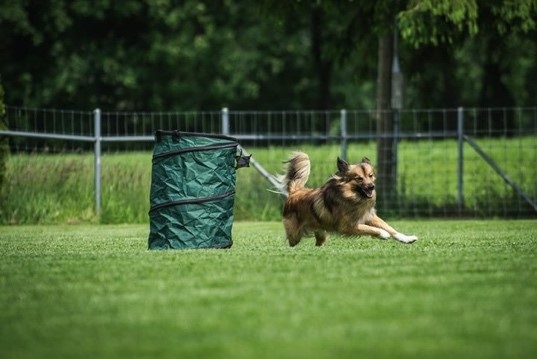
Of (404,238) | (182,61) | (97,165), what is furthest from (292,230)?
(182,61)

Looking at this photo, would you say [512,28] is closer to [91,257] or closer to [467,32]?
[467,32]

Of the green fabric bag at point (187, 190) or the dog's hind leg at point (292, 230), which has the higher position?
the green fabric bag at point (187, 190)

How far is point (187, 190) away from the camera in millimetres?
8430

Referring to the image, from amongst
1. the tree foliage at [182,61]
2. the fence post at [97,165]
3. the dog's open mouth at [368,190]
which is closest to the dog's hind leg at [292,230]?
the dog's open mouth at [368,190]

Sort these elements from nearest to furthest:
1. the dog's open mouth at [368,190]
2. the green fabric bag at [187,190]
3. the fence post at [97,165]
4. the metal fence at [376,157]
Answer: the green fabric bag at [187,190], the dog's open mouth at [368,190], the fence post at [97,165], the metal fence at [376,157]

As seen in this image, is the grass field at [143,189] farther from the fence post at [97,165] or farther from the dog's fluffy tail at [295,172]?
the dog's fluffy tail at [295,172]

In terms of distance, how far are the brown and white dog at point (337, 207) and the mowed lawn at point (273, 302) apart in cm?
50

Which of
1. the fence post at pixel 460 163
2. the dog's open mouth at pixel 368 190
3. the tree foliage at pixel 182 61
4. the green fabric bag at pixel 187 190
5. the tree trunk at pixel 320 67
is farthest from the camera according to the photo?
the tree trunk at pixel 320 67

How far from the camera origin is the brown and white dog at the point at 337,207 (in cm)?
921

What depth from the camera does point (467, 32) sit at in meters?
16.2

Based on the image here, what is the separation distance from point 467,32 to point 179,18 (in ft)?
Result: 70.4

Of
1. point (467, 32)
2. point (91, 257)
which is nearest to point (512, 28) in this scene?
point (467, 32)

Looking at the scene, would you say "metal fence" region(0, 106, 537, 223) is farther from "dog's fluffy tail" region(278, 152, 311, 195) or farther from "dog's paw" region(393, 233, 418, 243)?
"dog's paw" region(393, 233, 418, 243)

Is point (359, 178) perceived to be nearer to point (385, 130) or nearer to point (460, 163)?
point (460, 163)
